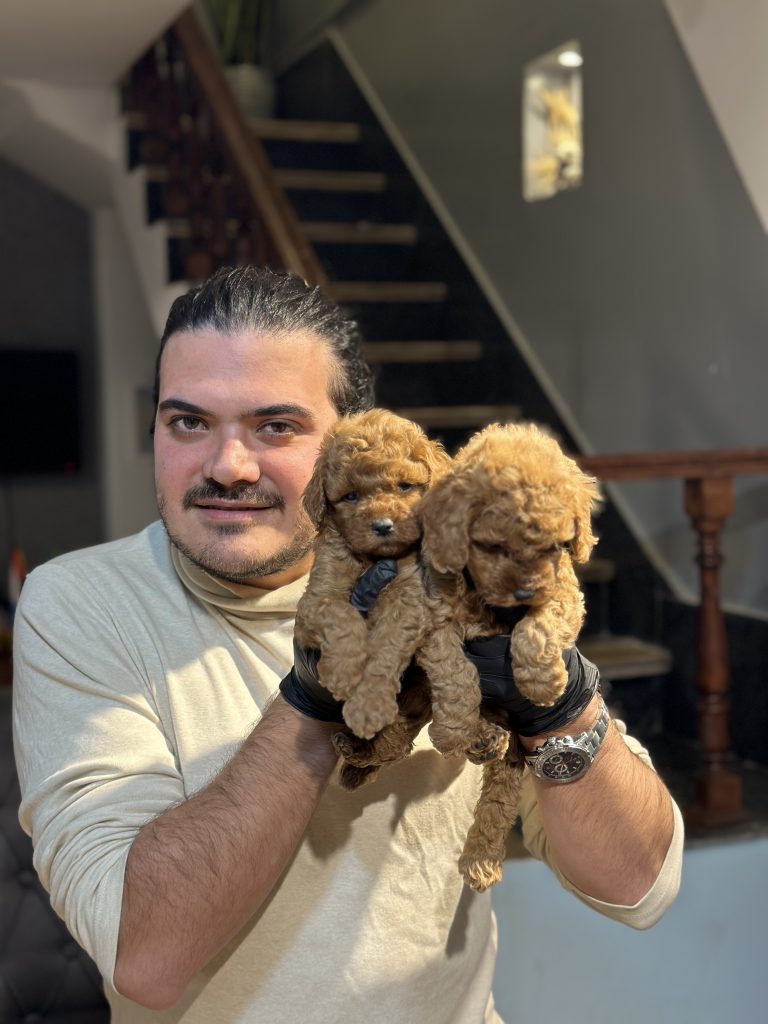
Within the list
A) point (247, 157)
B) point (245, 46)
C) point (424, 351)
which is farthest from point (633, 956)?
point (245, 46)

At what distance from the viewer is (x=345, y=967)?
1195 millimetres

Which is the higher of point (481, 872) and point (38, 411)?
point (38, 411)

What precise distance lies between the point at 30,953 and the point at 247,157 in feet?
9.02

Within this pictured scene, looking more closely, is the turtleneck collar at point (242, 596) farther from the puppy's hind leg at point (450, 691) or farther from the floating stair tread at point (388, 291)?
the floating stair tread at point (388, 291)

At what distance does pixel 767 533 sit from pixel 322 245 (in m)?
2.59

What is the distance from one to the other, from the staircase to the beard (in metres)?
2.53

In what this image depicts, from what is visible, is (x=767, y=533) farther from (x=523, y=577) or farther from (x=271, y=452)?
(x=523, y=577)

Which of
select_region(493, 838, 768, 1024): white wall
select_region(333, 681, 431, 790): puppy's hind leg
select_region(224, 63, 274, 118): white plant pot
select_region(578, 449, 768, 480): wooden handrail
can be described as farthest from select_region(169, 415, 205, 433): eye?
select_region(224, 63, 274, 118): white plant pot

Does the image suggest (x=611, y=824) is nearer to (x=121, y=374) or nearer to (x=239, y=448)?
(x=239, y=448)

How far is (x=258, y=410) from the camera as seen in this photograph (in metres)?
1.19

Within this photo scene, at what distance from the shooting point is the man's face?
1.19 m

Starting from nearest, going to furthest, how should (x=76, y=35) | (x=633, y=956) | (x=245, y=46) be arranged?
(x=633, y=956), (x=76, y=35), (x=245, y=46)

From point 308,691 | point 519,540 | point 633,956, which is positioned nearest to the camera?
point 519,540

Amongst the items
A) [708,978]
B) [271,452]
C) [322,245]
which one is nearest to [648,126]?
[322,245]
